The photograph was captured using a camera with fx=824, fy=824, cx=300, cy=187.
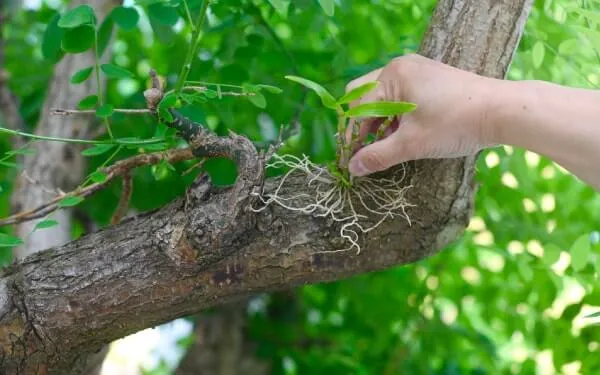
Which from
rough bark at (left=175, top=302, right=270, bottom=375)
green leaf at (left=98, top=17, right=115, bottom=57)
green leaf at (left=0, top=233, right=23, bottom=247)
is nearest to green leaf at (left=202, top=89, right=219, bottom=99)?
green leaf at (left=0, top=233, right=23, bottom=247)

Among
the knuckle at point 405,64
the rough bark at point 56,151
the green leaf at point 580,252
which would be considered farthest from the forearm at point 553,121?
the rough bark at point 56,151

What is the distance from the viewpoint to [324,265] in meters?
0.93

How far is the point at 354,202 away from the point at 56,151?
0.68 m

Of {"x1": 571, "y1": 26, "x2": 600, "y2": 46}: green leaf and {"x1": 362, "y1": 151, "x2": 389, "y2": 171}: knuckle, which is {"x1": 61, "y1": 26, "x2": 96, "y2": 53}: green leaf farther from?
{"x1": 571, "y1": 26, "x2": 600, "y2": 46}: green leaf

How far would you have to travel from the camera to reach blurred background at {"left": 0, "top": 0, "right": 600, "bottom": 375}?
119 cm

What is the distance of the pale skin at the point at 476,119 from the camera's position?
745mm

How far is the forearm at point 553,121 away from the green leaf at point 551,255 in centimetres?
39

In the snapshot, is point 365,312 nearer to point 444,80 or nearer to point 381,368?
point 381,368

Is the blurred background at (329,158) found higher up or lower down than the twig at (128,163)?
lower down

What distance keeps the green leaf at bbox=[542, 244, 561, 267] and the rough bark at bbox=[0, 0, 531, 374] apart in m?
0.27

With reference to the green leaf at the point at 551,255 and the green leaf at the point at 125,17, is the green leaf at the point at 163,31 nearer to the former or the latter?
the green leaf at the point at 125,17

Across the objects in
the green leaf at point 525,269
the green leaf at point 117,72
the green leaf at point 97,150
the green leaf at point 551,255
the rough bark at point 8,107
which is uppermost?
the green leaf at point 117,72

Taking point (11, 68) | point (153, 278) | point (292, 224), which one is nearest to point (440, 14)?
point (292, 224)

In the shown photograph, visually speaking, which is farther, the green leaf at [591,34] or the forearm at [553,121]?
the green leaf at [591,34]
